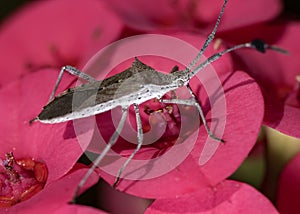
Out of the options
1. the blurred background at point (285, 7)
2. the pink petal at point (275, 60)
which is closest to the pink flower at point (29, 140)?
the pink petal at point (275, 60)

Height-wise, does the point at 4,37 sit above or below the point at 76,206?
above

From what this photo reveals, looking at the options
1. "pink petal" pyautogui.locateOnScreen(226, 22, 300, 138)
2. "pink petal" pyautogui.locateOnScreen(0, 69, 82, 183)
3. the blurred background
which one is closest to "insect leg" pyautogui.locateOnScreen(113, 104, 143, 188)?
"pink petal" pyautogui.locateOnScreen(0, 69, 82, 183)

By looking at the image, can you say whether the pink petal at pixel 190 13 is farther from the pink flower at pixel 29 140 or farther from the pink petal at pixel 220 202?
the pink petal at pixel 220 202

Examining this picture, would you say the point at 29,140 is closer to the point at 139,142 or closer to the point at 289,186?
the point at 139,142

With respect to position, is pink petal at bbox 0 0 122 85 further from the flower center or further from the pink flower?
the flower center

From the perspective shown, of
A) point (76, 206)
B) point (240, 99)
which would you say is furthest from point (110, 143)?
point (240, 99)

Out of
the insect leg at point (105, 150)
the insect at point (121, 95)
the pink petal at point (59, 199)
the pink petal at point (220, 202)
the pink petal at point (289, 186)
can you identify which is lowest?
the pink petal at point (289, 186)

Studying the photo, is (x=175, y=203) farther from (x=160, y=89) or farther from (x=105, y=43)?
(x=105, y=43)
